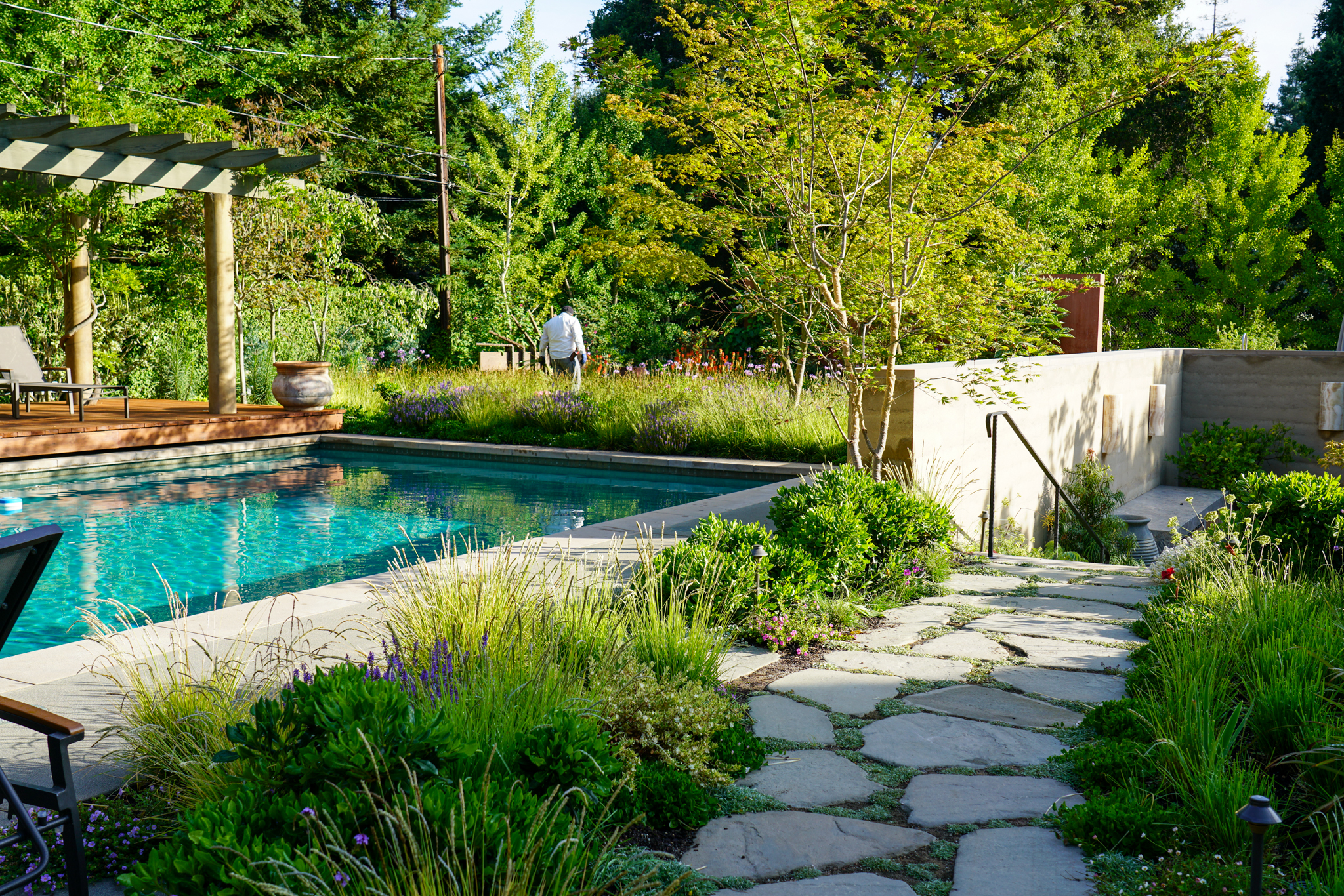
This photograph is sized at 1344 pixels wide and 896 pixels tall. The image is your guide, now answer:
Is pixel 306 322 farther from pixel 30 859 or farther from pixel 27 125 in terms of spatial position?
pixel 30 859

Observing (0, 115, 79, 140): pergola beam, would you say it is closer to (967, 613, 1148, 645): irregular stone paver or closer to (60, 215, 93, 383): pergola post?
(60, 215, 93, 383): pergola post

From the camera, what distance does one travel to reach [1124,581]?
600cm

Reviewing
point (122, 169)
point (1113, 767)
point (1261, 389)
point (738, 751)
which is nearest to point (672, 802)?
point (738, 751)

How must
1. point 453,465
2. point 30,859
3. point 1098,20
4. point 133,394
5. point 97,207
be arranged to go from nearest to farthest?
point 30,859, point 453,465, point 97,207, point 133,394, point 1098,20

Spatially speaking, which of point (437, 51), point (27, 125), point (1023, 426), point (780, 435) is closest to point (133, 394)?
point (27, 125)

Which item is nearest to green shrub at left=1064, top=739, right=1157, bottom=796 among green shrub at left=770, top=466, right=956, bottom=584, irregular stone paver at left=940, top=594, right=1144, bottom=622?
green shrub at left=770, top=466, right=956, bottom=584

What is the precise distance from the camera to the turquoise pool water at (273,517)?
20.7ft

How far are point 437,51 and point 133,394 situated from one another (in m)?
8.71

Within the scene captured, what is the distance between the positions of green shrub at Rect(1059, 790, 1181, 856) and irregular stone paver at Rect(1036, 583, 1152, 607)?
2939 mm

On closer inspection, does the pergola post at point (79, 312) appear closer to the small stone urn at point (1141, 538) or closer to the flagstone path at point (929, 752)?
the flagstone path at point (929, 752)

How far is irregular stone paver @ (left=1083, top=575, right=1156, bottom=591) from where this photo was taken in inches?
229

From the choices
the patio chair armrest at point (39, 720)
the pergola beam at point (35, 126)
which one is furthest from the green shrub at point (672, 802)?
the pergola beam at point (35, 126)

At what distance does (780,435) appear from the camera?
10891 millimetres

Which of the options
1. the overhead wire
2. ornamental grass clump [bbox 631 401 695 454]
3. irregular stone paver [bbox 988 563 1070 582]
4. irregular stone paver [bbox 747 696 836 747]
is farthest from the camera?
the overhead wire
